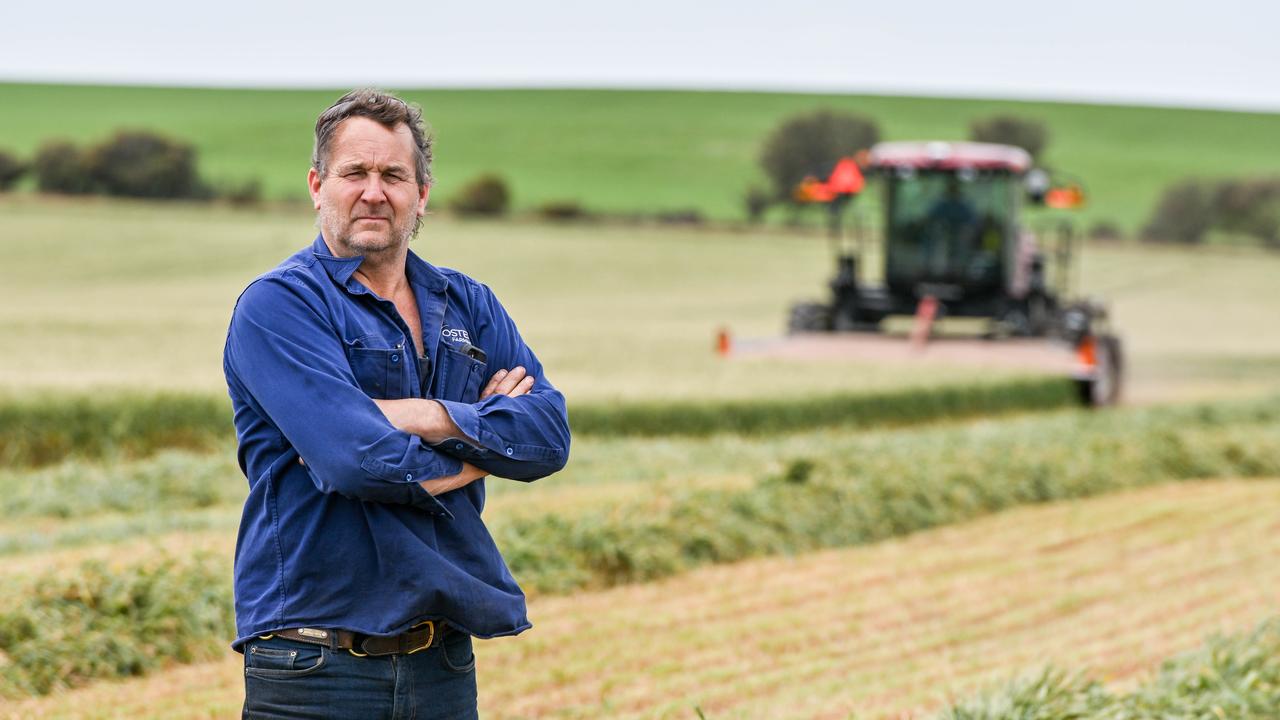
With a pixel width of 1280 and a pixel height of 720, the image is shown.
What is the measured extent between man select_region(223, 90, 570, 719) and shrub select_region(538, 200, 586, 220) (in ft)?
137

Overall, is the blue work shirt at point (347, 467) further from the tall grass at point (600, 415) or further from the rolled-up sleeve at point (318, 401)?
the tall grass at point (600, 415)

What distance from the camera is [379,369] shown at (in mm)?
3150

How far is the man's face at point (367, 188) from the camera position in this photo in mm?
3141

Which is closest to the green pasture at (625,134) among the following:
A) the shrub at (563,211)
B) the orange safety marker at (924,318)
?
the shrub at (563,211)

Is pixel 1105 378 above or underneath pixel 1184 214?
above

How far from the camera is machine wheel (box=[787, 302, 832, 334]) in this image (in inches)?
774

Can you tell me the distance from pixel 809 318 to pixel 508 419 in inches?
657

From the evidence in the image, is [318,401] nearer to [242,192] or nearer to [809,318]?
[809,318]

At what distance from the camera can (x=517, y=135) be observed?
60719 millimetres

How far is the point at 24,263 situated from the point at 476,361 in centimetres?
3168

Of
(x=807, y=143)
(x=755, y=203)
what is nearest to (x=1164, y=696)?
(x=755, y=203)

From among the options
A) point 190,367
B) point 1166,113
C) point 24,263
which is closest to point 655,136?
point 1166,113

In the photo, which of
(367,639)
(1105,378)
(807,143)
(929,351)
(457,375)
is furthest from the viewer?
(807,143)

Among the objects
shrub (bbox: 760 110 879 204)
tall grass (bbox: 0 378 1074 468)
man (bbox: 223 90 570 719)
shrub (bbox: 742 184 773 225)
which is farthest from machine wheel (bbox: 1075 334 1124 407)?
shrub (bbox: 760 110 879 204)
